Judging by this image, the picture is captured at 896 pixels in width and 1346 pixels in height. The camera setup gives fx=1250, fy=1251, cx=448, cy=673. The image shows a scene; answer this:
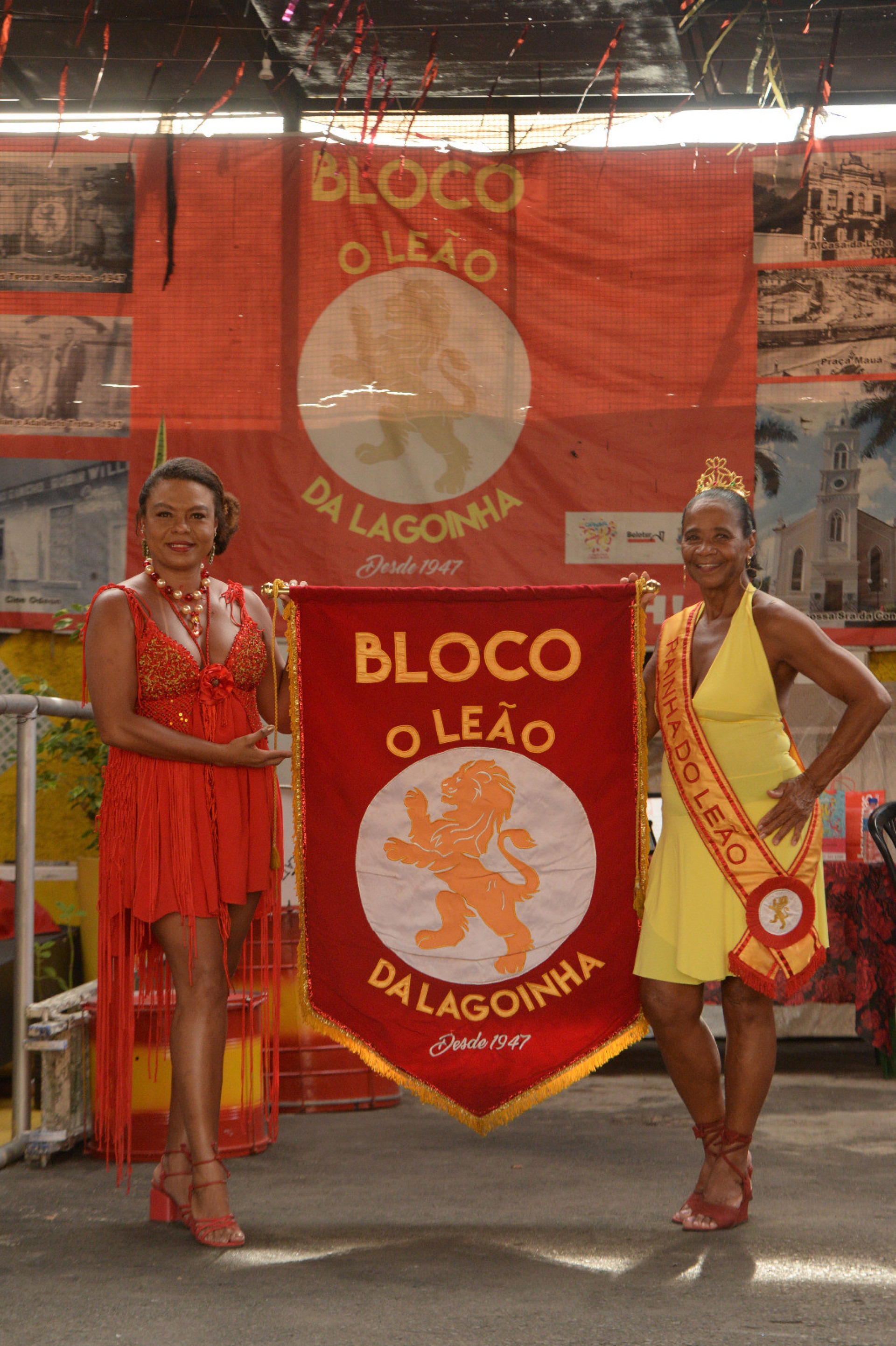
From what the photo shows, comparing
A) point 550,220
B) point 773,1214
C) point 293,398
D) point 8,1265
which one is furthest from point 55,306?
point 773,1214

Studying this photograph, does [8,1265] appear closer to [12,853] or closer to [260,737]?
[260,737]

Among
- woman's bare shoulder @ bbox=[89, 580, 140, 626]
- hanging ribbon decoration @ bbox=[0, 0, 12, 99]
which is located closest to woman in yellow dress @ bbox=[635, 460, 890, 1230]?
woman's bare shoulder @ bbox=[89, 580, 140, 626]

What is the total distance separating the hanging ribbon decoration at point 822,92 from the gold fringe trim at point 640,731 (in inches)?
91.8

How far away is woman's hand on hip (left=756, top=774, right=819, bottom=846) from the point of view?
257 centimetres

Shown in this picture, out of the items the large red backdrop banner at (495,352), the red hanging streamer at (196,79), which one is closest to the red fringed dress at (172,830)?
the large red backdrop banner at (495,352)

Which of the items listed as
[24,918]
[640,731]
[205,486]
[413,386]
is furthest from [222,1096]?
[413,386]

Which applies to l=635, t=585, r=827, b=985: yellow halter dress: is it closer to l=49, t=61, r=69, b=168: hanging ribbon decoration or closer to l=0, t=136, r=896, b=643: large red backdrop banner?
l=0, t=136, r=896, b=643: large red backdrop banner

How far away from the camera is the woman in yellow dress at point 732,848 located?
8.40ft

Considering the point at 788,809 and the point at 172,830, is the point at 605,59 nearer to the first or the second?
the point at 788,809

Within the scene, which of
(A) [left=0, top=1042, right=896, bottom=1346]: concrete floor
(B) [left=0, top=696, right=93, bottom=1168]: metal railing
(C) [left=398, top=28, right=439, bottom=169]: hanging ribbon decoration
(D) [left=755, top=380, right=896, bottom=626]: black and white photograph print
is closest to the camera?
(A) [left=0, top=1042, right=896, bottom=1346]: concrete floor

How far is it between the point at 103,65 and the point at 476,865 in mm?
3535

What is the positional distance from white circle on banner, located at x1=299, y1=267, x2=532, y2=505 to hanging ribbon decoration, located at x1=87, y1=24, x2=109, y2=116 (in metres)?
1.15

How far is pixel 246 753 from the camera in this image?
2.56 meters

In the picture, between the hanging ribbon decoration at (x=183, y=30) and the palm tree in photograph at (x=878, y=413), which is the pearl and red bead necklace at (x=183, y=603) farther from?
the palm tree in photograph at (x=878, y=413)
